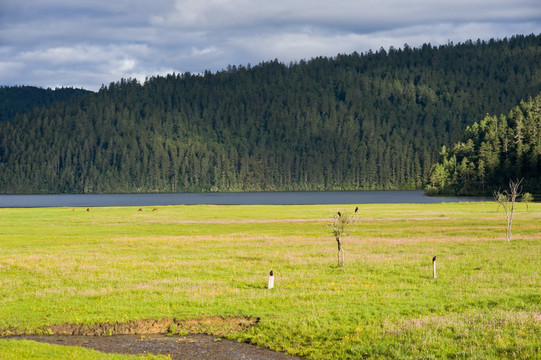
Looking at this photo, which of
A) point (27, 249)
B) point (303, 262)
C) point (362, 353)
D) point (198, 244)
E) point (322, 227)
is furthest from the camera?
point (322, 227)

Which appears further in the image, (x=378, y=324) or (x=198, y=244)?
(x=198, y=244)

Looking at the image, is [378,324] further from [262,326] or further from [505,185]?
[505,185]

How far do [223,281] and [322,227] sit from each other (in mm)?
41787

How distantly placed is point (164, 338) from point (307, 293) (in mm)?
8024

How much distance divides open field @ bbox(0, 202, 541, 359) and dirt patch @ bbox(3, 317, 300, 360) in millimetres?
321

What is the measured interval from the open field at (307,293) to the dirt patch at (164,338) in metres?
0.32

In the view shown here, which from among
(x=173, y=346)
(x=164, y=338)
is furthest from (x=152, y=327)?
(x=173, y=346)

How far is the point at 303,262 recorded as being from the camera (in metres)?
36.4

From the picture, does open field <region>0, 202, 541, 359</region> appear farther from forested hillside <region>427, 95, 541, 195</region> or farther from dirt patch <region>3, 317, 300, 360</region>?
forested hillside <region>427, 95, 541, 195</region>

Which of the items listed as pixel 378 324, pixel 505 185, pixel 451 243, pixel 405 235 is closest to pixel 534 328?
pixel 378 324

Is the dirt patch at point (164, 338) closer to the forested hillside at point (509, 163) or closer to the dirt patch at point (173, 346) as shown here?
the dirt patch at point (173, 346)

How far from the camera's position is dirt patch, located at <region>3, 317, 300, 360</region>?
18.7 meters

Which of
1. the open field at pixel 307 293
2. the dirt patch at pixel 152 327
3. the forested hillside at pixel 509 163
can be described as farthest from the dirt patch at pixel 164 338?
the forested hillside at pixel 509 163

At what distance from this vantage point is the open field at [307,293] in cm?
1825
